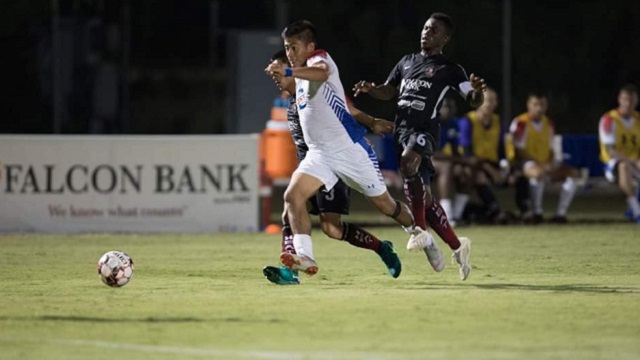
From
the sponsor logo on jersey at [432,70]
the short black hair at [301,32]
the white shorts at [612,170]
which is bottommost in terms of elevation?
the white shorts at [612,170]

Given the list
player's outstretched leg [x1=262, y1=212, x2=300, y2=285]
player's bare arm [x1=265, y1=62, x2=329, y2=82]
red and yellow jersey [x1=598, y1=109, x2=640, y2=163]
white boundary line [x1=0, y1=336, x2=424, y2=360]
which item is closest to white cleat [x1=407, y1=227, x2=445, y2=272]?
player's outstretched leg [x1=262, y1=212, x2=300, y2=285]

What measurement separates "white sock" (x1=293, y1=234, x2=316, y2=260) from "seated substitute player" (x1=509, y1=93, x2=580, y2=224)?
385 inches

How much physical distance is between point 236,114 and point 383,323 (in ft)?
64.8

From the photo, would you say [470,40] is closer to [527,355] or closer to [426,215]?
[426,215]

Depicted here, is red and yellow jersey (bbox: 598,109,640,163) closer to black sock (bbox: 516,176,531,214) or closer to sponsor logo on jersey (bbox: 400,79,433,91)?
black sock (bbox: 516,176,531,214)

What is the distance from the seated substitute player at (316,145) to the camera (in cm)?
1145

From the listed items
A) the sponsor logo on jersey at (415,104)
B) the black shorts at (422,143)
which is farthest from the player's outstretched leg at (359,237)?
the sponsor logo on jersey at (415,104)

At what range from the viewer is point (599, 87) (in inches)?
1169

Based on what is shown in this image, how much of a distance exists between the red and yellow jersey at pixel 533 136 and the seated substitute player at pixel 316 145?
9.48 m

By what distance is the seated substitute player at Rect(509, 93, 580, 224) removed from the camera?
20891 millimetres

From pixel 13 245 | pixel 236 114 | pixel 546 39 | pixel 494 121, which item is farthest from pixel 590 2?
pixel 13 245

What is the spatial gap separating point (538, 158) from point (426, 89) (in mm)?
8760

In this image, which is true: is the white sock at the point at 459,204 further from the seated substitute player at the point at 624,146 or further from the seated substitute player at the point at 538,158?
the seated substitute player at the point at 624,146

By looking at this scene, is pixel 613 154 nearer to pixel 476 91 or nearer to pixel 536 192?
pixel 536 192
